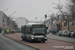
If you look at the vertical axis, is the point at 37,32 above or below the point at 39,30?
below

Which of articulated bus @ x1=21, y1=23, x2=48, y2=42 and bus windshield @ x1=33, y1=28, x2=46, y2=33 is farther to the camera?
bus windshield @ x1=33, y1=28, x2=46, y2=33

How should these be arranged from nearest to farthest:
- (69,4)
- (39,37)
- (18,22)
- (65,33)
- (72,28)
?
(39,37), (65,33), (69,4), (72,28), (18,22)

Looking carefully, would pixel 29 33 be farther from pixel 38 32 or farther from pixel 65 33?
pixel 65 33

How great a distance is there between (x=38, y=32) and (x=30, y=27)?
5.91 ft

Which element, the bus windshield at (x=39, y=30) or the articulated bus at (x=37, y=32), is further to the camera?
the bus windshield at (x=39, y=30)

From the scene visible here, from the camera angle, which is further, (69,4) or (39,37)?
(69,4)

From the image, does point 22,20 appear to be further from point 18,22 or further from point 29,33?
point 29,33

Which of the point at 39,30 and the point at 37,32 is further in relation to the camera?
the point at 39,30

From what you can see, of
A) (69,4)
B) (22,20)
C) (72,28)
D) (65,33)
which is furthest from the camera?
(22,20)

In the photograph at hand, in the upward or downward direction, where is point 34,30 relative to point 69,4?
downward

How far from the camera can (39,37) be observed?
3098 cm

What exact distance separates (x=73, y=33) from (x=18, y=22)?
148971mm

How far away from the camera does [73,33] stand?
1924 inches

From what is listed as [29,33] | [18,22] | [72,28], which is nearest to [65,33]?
[72,28]
